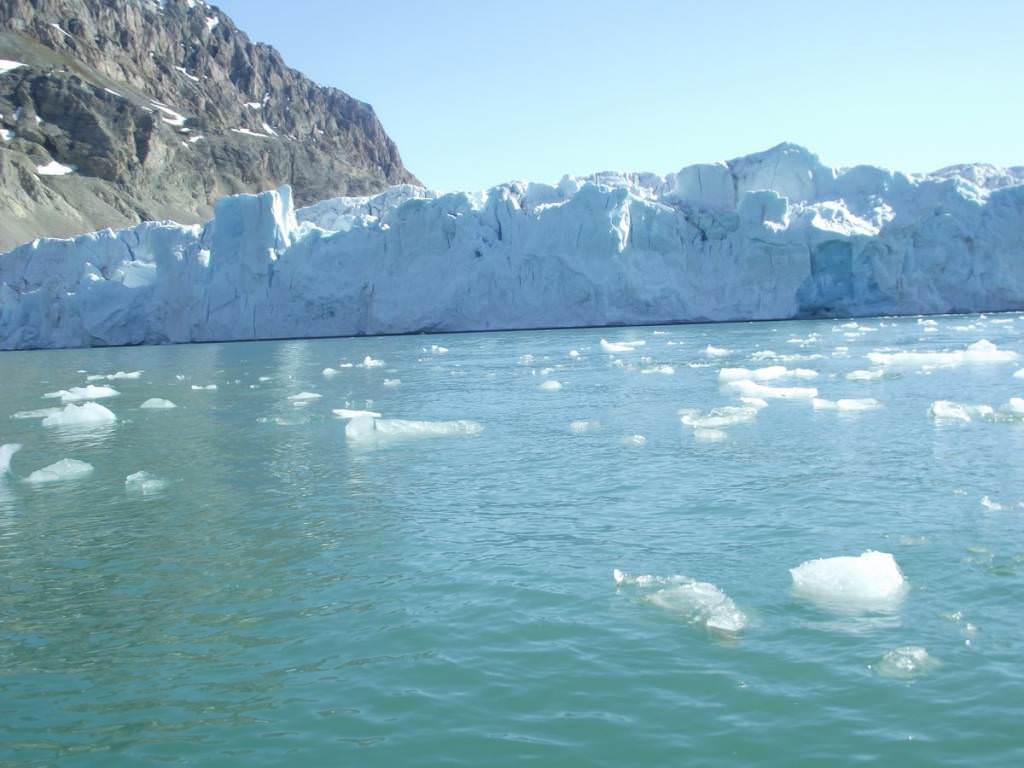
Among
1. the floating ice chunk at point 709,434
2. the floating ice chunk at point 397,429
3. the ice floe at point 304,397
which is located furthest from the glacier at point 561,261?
the floating ice chunk at point 709,434

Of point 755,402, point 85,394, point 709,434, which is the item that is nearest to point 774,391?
point 755,402

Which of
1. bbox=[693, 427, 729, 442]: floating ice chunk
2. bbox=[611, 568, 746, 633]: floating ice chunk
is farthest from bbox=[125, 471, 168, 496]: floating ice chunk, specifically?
bbox=[693, 427, 729, 442]: floating ice chunk

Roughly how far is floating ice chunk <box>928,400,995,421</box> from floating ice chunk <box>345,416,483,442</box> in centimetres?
477

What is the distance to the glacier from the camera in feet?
95.5

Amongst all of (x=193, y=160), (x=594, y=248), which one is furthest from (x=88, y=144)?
(x=594, y=248)

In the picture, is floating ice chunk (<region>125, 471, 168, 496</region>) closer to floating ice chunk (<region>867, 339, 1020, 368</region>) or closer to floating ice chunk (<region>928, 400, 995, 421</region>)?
floating ice chunk (<region>928, 400, 995, 421</region>)

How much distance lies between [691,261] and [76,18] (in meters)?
73.1

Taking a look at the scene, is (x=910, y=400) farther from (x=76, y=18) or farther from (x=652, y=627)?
(x=76, y=18)

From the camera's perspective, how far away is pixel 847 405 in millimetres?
10516

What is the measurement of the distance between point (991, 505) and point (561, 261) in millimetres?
24842

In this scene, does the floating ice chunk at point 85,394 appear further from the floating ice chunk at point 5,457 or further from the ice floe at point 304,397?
the floating ice chunk at point 5,457

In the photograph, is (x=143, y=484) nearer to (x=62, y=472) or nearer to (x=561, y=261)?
(x=62, y=472)

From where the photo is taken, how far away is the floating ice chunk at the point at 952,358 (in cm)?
1510

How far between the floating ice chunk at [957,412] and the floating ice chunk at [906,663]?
6.29 metres
